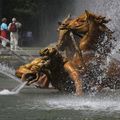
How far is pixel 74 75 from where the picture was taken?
50.1 feet

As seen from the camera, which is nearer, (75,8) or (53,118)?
(53,118)

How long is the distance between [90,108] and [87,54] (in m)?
3.05

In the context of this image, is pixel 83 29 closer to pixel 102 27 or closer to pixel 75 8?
pixel 102 27

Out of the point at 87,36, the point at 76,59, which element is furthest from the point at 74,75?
the point at 87,36

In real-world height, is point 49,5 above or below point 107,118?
above

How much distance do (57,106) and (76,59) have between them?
2.65 metres

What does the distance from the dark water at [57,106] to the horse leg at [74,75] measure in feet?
0.62

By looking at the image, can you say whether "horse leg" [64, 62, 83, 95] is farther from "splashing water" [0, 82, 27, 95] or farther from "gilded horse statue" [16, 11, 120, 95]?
"splashing water" [0, 82, 27, 95]

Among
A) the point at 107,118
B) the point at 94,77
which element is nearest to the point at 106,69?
the point at 94,77

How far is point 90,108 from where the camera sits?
508 inches

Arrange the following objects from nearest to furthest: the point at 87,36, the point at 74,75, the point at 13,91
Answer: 1. the point at 74,75
2. the point at 87,36
3. the point at 13,91

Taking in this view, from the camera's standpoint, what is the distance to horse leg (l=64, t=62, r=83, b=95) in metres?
15.1

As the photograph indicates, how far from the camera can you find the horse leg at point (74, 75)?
15.1 meters

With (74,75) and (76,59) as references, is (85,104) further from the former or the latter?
(76,59)
